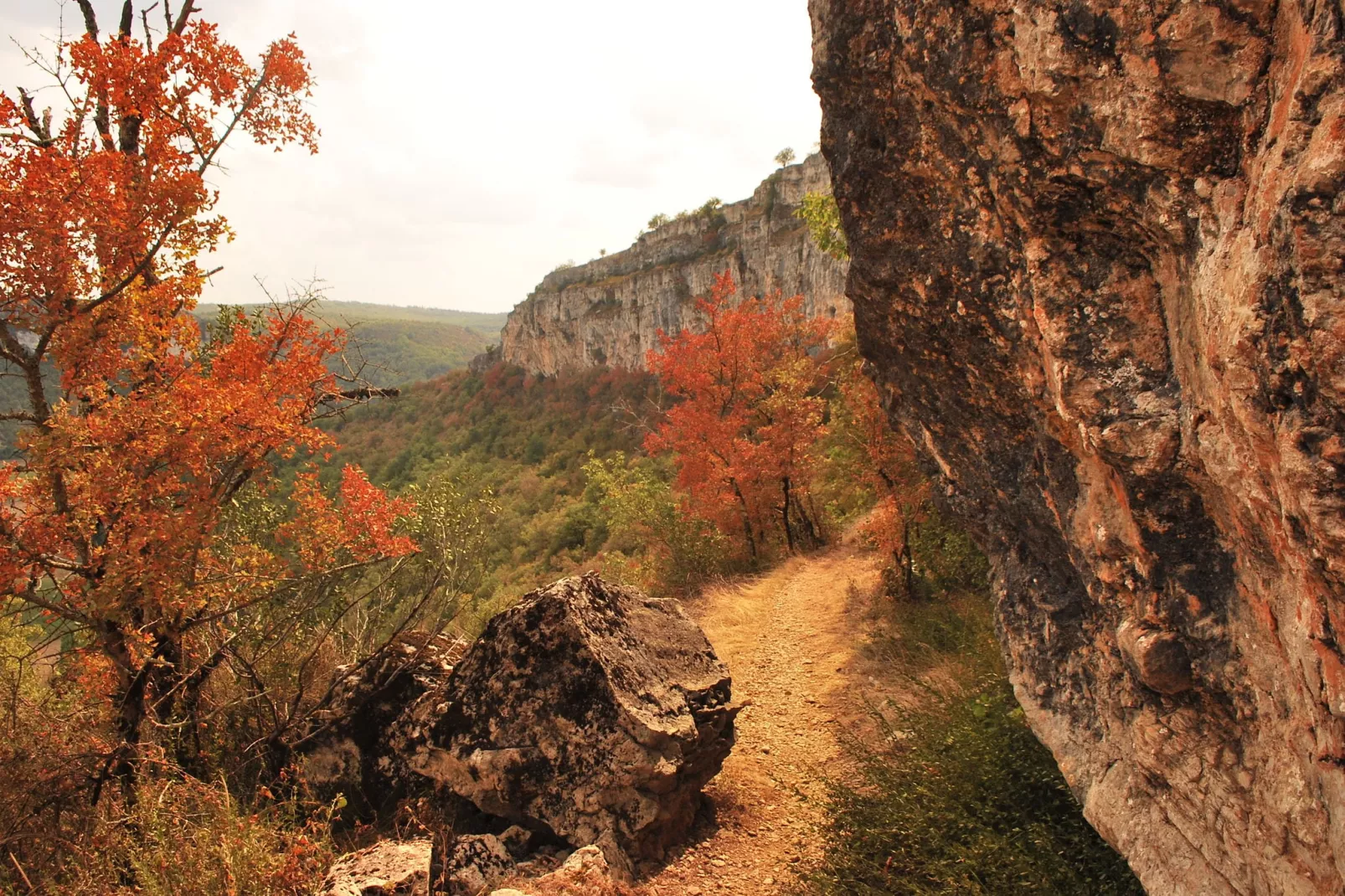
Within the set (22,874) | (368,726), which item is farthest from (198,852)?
(368,726)

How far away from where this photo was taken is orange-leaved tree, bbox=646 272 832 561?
15.3m

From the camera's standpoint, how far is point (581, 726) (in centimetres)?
514

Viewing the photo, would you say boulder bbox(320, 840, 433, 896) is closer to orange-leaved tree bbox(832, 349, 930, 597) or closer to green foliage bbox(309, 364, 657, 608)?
green foliage bbox(309, 364, 657, 608)

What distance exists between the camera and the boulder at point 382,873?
4207 millimetres

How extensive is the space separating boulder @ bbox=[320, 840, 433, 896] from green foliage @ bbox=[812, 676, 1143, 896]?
2.35 m

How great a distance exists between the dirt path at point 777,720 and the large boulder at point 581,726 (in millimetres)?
339

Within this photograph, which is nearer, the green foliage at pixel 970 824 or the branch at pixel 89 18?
the green foliage at pixel 970 824

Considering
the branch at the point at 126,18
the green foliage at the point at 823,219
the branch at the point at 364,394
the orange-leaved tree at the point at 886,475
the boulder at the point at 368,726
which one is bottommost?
the boulder at the point at 368,726

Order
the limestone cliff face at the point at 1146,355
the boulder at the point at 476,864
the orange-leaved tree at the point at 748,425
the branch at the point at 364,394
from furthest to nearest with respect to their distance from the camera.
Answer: the orange-leaved tree at the point at 748,425
the branch at the point at 364,394
the boulder at the point at 476,864
the limestone cliff face at the point at 1146,355

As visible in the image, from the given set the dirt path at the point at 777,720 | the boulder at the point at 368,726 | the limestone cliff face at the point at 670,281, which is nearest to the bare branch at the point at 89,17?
the boulder at the point at 368,726

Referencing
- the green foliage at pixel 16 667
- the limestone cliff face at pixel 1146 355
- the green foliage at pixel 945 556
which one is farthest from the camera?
the green foliage at pixel 945 556

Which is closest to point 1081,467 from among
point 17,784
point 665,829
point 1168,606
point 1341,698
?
point 1168,606

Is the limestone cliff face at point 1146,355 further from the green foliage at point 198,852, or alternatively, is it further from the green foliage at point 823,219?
the green foliage at point 823,219

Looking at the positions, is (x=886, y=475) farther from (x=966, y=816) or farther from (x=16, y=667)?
(x=16, y=667)
